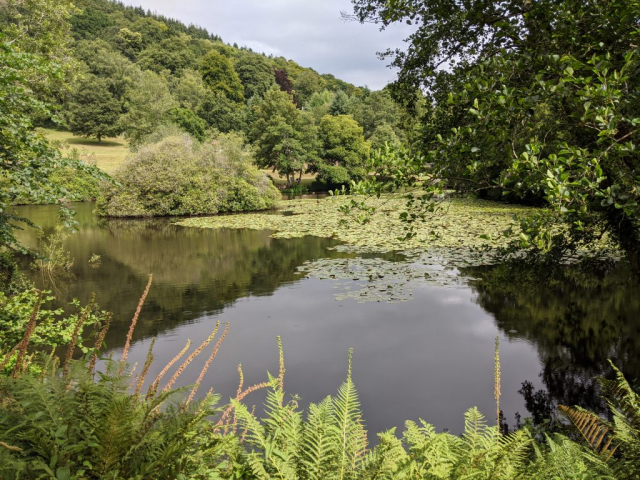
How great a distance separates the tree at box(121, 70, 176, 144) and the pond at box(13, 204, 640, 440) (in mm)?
38444

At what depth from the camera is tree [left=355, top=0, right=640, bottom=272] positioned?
136 inches

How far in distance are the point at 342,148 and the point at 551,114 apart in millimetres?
42724

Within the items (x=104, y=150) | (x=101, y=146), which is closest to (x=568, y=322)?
(x=104, y=150)

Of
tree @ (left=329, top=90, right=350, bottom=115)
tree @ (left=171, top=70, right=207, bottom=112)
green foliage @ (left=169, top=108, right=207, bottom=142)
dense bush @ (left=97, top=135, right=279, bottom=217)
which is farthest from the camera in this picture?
tree @ (left=171, top=70, right=207, bottom=112)

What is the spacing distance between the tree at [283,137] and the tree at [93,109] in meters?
22.4

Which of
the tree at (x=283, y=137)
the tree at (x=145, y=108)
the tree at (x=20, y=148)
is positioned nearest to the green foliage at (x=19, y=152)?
the tree at (x=20, y=148)

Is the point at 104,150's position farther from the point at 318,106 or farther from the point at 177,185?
the point at 177,185

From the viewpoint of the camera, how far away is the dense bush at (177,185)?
26.6 meters

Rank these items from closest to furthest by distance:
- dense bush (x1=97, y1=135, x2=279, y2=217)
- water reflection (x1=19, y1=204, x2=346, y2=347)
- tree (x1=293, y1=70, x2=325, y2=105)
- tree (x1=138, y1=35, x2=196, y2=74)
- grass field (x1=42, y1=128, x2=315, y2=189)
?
1. water reflection (x1=19, y1=204, x2=346, y2=347)
2. dense bush (x1=97, y1=135, x2=279, y2=217)
3. grass field (x1=42, y1=128, x2=315, y2=189)
4. tree (x1=138, y1=35, x2=196, y2=74)
5. tree (x1=293, y1=70, x2=325, y2=105)

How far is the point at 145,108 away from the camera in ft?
174

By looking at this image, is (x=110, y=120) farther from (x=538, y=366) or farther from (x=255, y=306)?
(x=538, y=366)

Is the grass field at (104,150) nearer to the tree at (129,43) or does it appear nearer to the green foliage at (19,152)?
the tree at (129,43)

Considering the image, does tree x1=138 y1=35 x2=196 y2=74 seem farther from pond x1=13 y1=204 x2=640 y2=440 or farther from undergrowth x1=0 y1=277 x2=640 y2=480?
undergrowth x1=0 y1=277 x2=640 y2=480

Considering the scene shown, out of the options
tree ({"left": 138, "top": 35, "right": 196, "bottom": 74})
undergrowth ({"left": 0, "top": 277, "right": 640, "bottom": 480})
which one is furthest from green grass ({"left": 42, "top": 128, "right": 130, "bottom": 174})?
undergrowth ({"left": 0, "top": 277, "right": 640, "bottom": 480})
